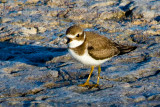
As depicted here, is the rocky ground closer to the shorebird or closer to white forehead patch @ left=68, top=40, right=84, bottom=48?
the shorebird

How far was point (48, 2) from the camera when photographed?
422 inches

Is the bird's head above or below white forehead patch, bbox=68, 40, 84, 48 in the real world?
above

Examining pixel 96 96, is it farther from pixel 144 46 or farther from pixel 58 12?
pixel 58 12

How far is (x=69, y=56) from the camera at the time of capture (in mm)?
7391

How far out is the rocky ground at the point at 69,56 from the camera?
5.13 meters

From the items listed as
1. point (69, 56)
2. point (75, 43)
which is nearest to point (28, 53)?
point (69, 56)

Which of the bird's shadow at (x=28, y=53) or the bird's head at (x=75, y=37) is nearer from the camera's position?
the bird's head at (x=75, y=37)

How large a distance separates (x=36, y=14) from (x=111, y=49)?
15.0ft

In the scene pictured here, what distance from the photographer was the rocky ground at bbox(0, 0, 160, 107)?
5129 millimetres

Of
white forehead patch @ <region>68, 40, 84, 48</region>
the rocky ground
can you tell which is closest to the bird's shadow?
the rocky ground

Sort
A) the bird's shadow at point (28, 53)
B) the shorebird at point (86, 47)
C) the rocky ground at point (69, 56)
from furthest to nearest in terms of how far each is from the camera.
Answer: the bird's shadow at point (28, 53), the shorebird at point (86, 47), the rocky ground at point (69, 56)

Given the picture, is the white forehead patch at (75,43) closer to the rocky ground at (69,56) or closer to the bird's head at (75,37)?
the bird's head at (75,37)

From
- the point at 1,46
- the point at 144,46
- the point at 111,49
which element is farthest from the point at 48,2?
the point at 111,49

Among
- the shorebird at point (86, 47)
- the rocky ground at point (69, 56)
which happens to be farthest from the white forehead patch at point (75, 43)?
the rocky ground at point (69, 56)
